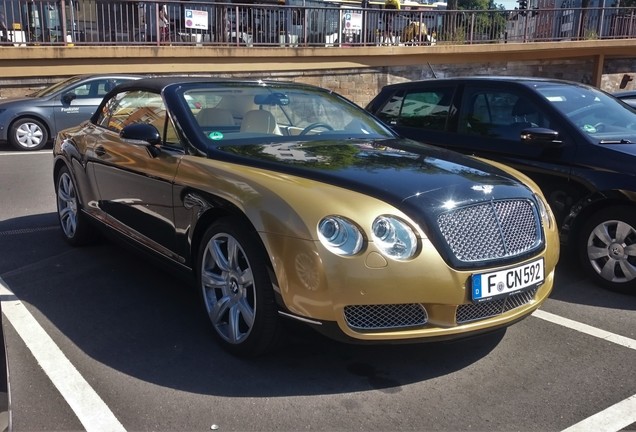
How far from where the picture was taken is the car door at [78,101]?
1280cm

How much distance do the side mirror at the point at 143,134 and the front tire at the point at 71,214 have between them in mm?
1596

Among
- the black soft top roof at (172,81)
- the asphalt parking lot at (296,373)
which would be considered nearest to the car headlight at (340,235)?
the asphalt parking lot at (296,373)

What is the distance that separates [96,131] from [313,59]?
1416 centimetres

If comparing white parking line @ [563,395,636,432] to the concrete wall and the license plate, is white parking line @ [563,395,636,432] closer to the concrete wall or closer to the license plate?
the license plate

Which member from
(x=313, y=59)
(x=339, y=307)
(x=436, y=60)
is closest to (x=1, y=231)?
(x=339, y=307)

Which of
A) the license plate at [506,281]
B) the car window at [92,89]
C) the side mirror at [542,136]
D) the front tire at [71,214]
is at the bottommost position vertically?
the front tire at [71,214]

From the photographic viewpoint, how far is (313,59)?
62.4ft

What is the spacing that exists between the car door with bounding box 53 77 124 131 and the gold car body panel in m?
10.5

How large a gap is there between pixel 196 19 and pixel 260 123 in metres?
13.5

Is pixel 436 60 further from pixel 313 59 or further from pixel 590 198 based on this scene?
pixel 590 198

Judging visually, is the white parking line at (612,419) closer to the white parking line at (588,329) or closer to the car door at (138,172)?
the white parking line at (588,329)

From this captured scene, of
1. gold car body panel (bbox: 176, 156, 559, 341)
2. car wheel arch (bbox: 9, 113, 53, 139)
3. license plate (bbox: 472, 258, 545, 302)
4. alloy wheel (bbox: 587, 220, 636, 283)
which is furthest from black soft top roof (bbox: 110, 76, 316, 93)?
car wheel arch (bbox: 9, 113, 53, 139)

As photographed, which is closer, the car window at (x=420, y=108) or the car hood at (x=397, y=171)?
the car hood at (x=397, y=171)

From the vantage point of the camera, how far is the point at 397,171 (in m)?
3.77
